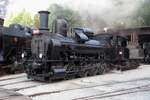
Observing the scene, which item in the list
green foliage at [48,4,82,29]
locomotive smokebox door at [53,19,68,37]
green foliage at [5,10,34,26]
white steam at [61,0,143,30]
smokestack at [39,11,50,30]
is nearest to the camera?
smokestack at [39,11,50,30]

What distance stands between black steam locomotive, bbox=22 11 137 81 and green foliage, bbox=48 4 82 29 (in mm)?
11821

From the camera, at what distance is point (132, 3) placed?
35.0 m

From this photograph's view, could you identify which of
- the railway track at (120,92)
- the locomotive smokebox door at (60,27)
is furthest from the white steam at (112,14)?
the railway track at (120,92)

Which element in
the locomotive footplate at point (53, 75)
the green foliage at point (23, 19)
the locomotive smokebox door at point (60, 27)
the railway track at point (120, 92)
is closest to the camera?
the railway track at point (120, 92)

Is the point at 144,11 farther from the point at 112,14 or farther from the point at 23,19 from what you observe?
the point at 23,19

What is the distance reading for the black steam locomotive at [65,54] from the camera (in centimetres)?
1348

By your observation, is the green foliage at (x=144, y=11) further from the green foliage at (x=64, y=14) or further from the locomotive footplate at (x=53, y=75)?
the locomotive footplate at (x=53, y=75)

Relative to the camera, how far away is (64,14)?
31375 millimetres

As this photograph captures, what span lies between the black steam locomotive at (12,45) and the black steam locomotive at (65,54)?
301 cm

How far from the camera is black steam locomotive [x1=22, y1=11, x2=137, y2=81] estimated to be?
13484 millimetres

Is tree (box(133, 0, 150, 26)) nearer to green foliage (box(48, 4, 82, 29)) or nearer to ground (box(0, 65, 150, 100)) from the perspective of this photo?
green foliage (box(48, 4, 82, 29))

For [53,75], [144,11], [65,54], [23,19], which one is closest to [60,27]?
[65,54]

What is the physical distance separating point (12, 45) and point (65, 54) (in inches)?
166

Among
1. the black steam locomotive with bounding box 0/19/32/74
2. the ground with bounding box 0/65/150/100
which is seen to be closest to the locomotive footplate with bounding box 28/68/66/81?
the ground with bounding box 0/65/150/100
